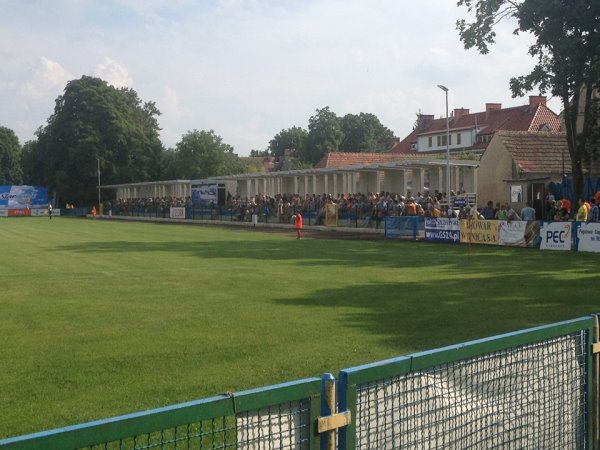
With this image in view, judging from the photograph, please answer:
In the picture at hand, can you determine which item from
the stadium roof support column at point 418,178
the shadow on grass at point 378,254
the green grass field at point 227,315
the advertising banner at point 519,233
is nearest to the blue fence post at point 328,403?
the green grass field at point 227,315

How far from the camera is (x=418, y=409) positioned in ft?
14.3

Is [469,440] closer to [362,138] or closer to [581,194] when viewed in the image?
[581,194]

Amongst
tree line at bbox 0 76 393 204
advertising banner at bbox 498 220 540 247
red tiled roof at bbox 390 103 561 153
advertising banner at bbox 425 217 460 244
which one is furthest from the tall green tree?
advertising banner at bbox 498 220 540 247

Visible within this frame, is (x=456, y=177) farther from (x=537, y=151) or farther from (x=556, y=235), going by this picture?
(x=556, y=235)

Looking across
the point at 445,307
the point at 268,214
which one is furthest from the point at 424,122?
the point at 445,307

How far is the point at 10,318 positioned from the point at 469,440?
37.0 feet

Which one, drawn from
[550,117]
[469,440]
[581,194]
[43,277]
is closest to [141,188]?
[550,117]

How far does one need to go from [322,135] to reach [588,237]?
95.0 metres

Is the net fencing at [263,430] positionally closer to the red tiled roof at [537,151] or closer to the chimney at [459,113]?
the red tiled roof at [537,151]

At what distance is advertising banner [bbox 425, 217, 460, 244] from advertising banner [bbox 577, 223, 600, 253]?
22.9 ft

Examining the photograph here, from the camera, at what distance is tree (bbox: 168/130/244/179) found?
10012 centimetres

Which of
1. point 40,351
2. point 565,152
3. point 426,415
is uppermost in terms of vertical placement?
point 565,152

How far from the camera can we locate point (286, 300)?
16.3m

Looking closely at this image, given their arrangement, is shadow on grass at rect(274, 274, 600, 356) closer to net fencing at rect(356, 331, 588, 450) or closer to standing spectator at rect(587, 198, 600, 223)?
net fencing at rect(356, 331, 588, 450)
